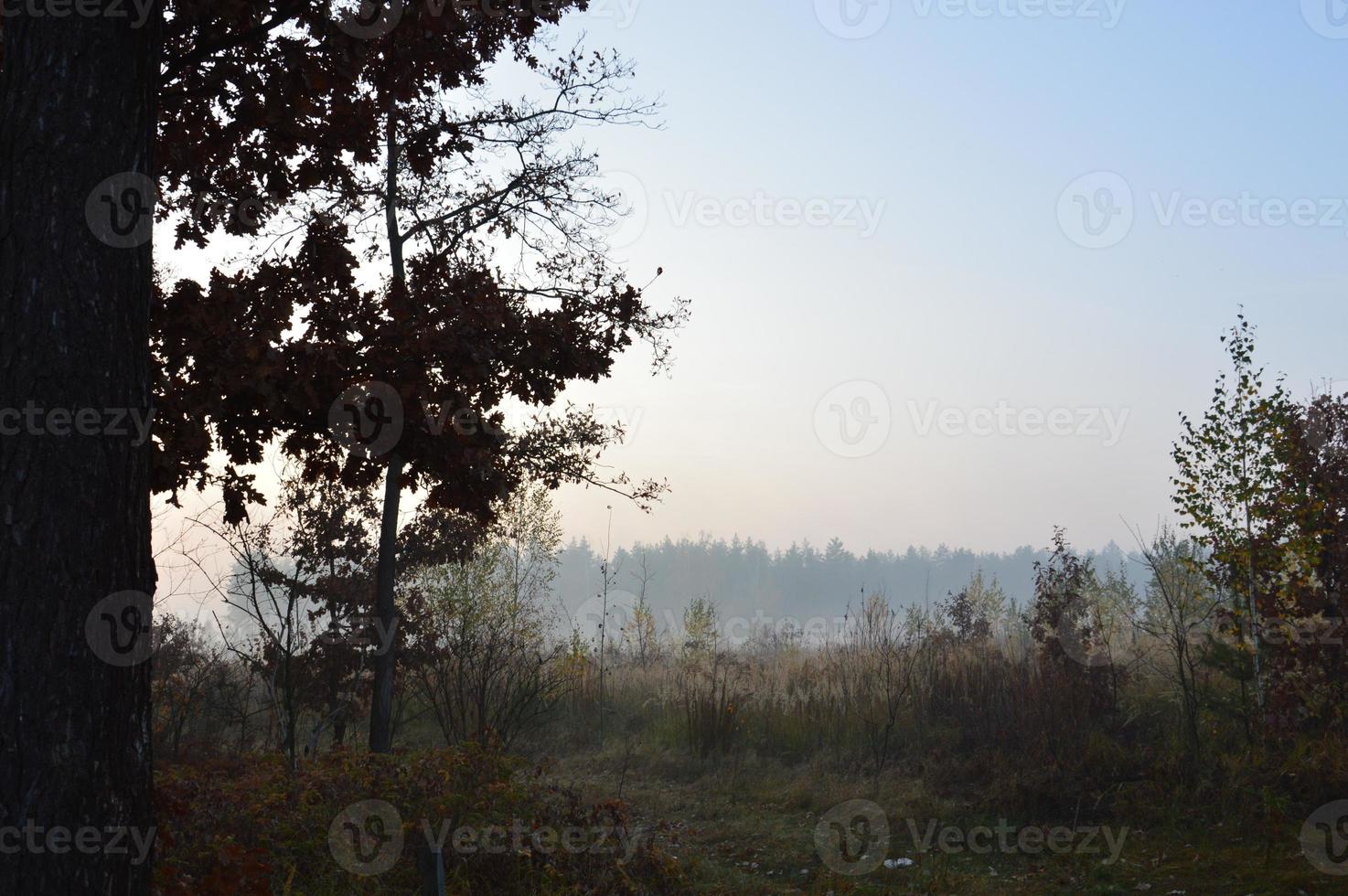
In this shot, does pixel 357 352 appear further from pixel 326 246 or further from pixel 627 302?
pixel 627 302

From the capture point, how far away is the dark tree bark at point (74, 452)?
10.7 ft

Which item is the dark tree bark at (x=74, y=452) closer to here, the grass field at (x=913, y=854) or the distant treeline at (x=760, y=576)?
the grass field at (x=913, y=854)

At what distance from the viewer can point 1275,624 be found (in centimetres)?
950

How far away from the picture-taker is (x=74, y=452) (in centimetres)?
342

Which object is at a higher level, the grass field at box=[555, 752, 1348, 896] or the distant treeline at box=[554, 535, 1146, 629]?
the distant treeline at box=[554, 535, 1146, 629]

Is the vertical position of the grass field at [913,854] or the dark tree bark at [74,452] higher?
the dark tree bark at [74,452]

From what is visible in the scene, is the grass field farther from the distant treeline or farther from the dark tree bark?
the distant treeline

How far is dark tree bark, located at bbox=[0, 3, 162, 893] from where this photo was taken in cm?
327

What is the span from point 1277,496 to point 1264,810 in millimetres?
3093

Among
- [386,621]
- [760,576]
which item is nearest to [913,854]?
[386,621]

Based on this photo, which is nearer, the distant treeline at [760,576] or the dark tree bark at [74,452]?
the dark tree bark at [74,452]

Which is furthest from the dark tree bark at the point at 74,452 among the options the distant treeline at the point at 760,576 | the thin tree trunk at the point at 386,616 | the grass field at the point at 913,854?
the distant treeline at the point at 760,576

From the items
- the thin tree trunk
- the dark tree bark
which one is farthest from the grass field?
the dark tree bark

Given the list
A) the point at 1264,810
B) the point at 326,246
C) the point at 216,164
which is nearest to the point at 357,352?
the point at 326,246
